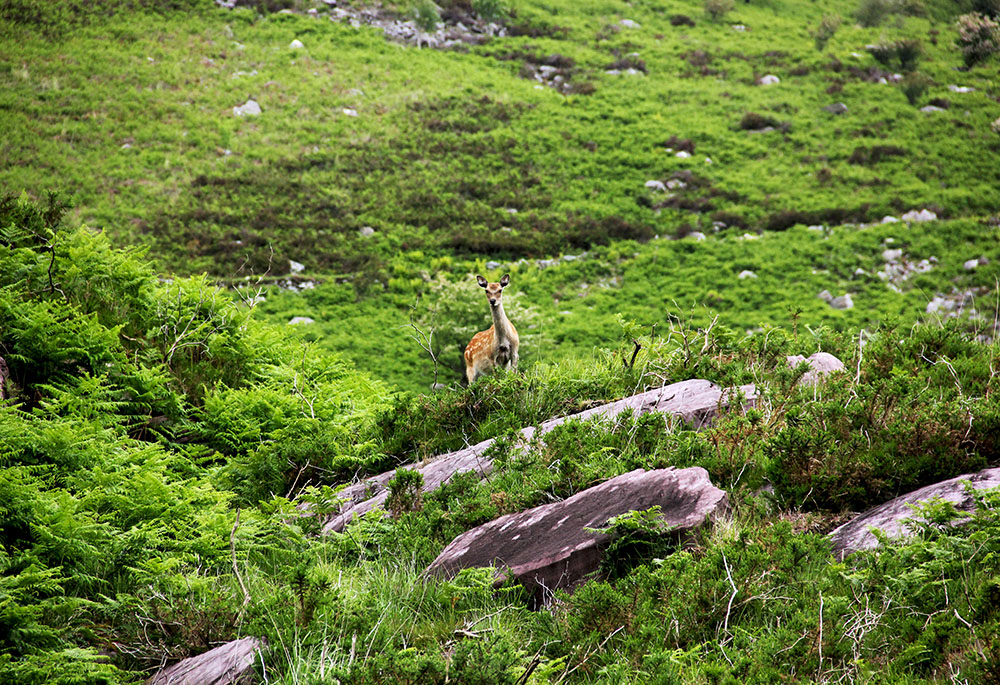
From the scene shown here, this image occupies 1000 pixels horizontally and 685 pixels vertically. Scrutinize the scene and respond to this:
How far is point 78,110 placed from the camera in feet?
99.2

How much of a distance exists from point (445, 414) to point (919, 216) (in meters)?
26.4

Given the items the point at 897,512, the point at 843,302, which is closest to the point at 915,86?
the point at 843,302

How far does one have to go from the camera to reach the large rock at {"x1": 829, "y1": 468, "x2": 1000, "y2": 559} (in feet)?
16.0

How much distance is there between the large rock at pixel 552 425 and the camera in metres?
6.75

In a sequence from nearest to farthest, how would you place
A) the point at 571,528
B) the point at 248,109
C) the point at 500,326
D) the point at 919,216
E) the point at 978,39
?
the point at 571,528, the point at 500,326, the point at 919,216, the point at 248,109, the point at 978,39

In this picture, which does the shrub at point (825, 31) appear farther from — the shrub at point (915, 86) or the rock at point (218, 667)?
the rock at point (218, 667)

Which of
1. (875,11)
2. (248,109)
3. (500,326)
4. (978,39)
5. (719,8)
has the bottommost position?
(248,109)

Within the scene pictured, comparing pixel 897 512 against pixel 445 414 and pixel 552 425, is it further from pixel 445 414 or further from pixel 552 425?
pixel 445 414

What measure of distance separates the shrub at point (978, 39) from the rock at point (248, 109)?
35.4 m

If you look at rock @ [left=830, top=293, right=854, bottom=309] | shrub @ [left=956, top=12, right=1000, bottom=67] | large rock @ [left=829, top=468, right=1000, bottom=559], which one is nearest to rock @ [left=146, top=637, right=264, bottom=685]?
large rock @ [left=829, top=468, right=1000, bottom=559]

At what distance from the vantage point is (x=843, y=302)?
23.4 m

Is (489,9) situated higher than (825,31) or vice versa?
(489,9)

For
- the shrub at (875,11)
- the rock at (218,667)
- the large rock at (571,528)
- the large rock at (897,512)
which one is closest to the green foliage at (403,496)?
the large rock at (571,528)

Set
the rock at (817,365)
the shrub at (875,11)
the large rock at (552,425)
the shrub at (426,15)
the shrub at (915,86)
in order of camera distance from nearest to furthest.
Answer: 1. the large rock at (552,425)
2. the rock at (817,365)
3. the shrub at (915,86)
4. the shrub at (426,15)
5. the shrub at (875,11)
